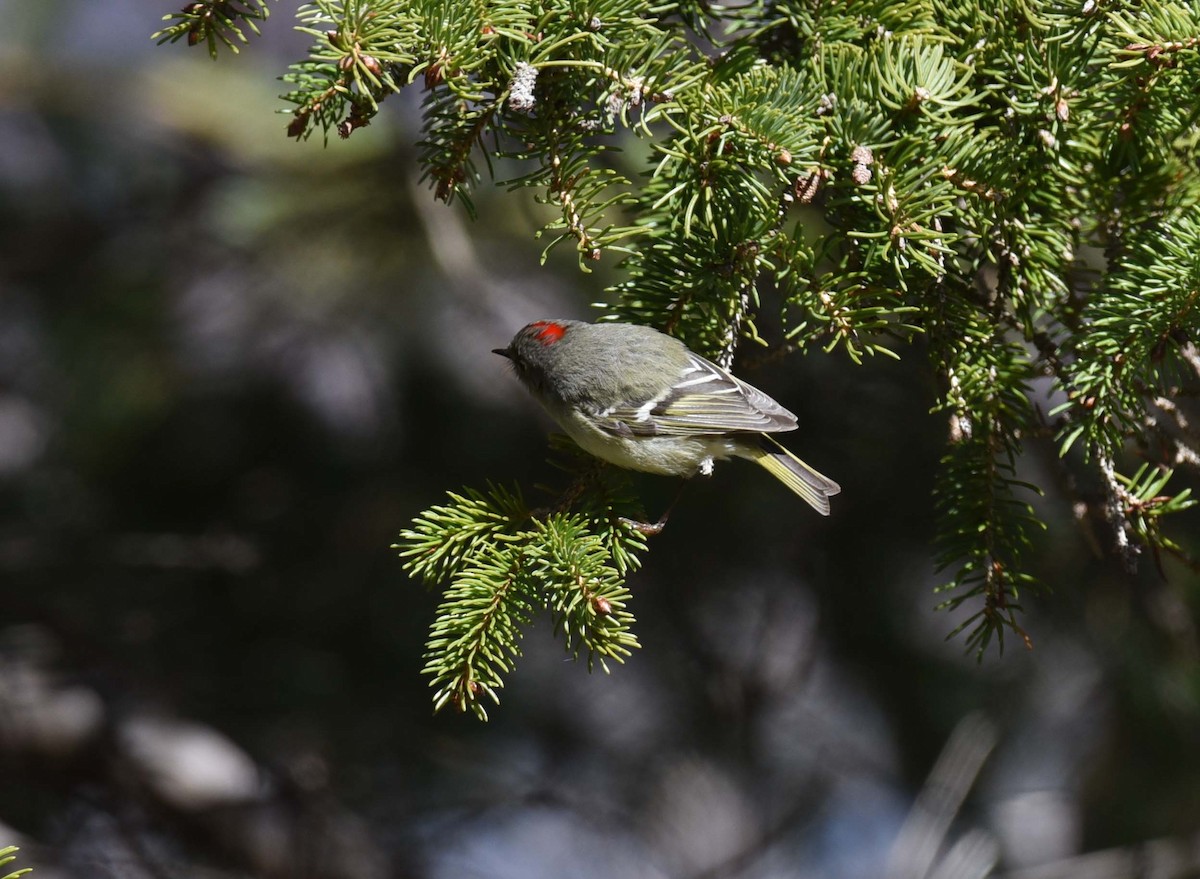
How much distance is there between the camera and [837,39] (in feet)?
4.88

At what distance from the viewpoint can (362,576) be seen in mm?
2537

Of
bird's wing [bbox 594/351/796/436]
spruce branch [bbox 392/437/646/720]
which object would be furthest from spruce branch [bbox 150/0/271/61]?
bird's wing [bbox 594/351/796/436]

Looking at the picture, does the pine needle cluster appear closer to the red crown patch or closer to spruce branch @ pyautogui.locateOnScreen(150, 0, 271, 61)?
spruce branch @ pyautogui.locateOnScreen(150, 0, 271, 61)

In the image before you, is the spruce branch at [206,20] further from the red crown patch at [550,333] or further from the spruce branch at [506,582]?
the red crown patch at [550,333]

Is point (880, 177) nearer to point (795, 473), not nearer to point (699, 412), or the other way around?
point (699, 412)

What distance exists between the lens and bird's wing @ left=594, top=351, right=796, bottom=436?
1811 millimetres

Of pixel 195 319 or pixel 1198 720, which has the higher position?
A: pixel 195 319

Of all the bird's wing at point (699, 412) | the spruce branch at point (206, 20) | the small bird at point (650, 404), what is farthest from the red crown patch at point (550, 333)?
the spruce branch at point (206, 20)

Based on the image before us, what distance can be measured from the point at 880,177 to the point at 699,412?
651mm

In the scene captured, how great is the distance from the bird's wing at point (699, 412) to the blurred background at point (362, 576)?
481 mm

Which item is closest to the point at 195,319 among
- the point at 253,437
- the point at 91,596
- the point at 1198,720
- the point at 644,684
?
the point at 253,437

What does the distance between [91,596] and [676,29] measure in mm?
2039

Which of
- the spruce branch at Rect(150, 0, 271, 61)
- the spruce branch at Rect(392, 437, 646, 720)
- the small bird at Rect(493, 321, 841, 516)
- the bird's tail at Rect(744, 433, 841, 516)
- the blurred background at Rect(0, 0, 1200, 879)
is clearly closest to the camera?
the spruce branch at Rect(150, 0, 271, 61)

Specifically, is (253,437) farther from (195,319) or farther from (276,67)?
(276,67)
